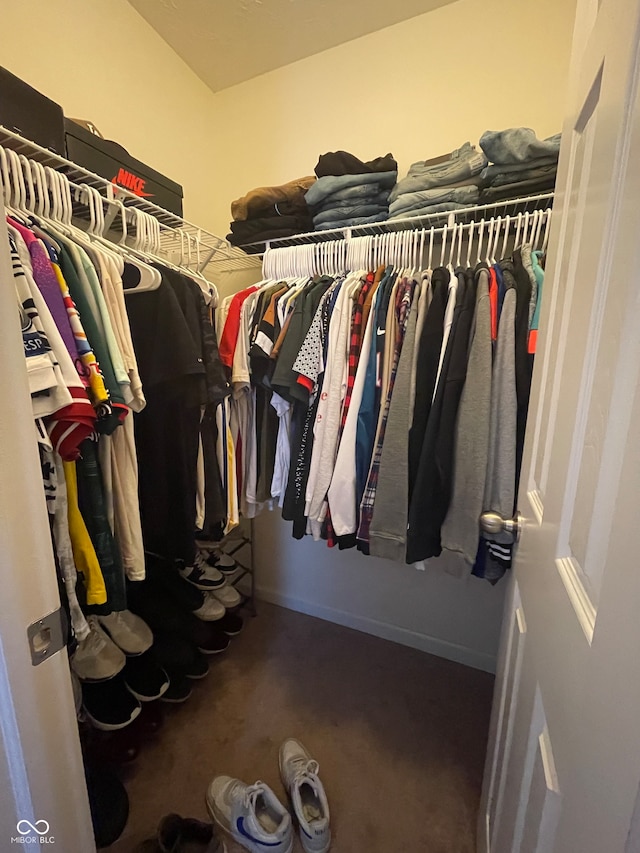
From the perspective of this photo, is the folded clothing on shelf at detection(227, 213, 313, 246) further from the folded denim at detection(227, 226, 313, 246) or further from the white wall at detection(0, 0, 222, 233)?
the white wall at detection(0, 0, 222, 233)

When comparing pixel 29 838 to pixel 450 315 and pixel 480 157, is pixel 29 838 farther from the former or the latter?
pixel 480 157

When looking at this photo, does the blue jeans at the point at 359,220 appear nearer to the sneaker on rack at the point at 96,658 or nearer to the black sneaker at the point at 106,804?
the sneaker on rack at the point at 96,658

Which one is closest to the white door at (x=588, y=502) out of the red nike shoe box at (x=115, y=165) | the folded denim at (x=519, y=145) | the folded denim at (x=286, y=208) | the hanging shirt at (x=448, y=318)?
the hanging shirt at (x=448, y=318)

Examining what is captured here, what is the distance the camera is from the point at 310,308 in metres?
1.17

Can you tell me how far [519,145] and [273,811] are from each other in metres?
1.95

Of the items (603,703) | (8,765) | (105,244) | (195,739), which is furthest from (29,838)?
(105,244)

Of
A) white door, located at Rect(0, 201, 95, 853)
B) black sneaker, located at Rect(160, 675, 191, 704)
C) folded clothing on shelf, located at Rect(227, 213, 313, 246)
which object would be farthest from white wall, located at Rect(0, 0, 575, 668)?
white door, located at Rect(0, 201, 95, 853)

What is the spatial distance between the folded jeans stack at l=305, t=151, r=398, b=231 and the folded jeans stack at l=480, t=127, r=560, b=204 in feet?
1.08

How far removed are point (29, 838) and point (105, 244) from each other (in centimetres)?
114

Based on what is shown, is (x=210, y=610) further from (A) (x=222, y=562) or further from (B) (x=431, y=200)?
(B) (x=431, y=200)

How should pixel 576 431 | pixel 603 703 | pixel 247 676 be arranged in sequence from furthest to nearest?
pixel 247 676 → pixel 576 431 → pixel 603 703

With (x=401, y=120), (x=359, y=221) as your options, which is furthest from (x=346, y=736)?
(x=401, y=120)

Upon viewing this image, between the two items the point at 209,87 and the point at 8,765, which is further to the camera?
the point at 209,87

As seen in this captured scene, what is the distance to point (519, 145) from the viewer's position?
102cm
